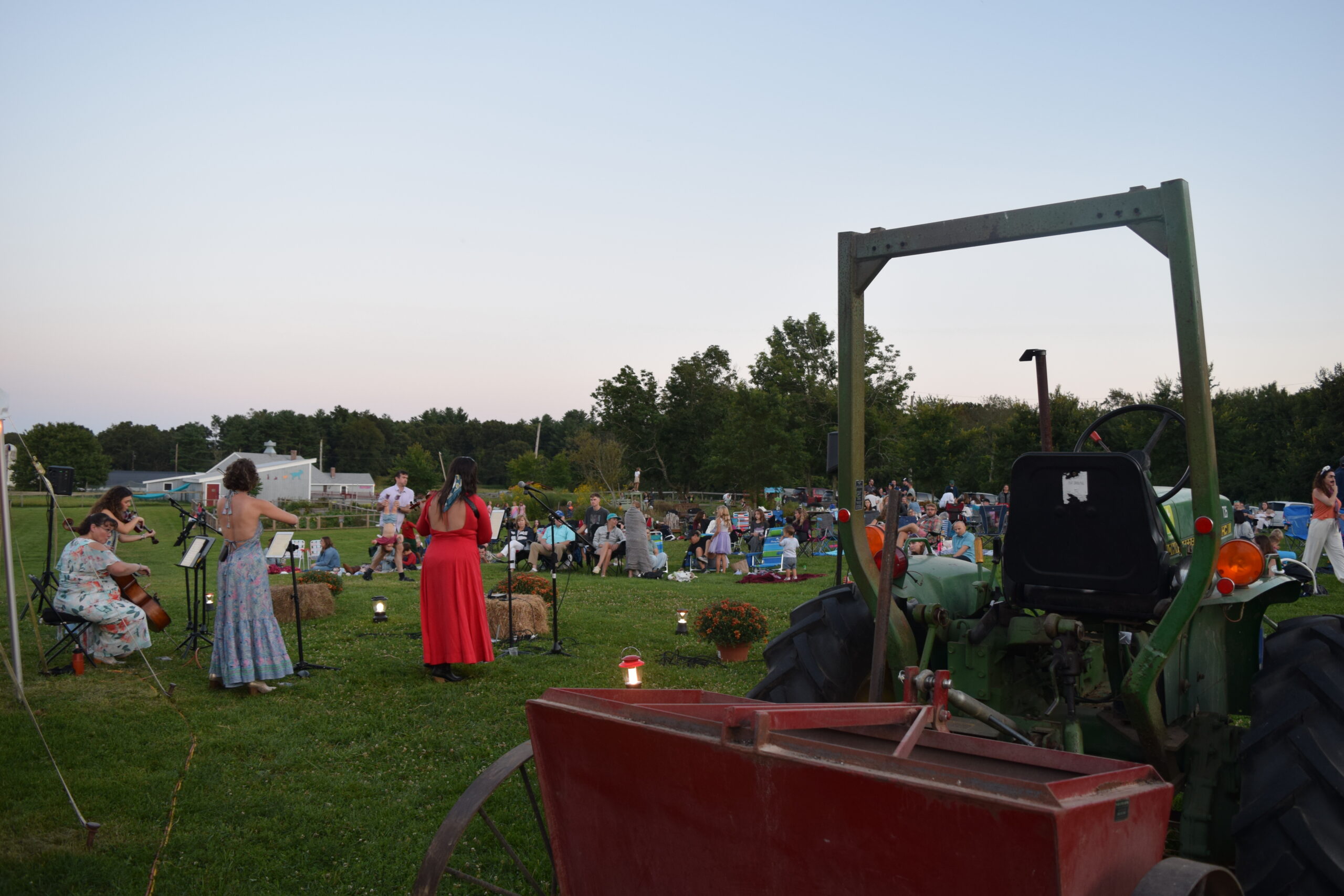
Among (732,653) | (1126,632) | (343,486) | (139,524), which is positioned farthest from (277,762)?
(343,486)

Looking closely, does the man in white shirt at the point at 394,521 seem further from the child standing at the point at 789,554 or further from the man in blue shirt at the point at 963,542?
the man in blue shirt at the point at 963,542

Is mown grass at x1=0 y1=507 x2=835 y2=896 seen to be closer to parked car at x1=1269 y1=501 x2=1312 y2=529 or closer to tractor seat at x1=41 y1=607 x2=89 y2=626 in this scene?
tractor seat at x1=41 y1=607 x2=89 y2=626

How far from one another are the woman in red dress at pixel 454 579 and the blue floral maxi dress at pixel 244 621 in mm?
1136

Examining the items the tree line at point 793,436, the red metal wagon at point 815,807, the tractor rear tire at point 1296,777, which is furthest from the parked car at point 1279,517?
the red metal wagon at point 815,807

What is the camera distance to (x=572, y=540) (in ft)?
56.9

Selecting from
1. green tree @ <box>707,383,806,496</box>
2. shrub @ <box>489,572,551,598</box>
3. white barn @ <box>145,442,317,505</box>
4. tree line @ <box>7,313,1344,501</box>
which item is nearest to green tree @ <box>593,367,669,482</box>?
tree line @ <box>7,313,1344,501</box>

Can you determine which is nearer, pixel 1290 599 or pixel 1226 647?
pixel 1290 599

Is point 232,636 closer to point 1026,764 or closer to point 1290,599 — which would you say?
point 1026,764

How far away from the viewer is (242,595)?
21.9 feet

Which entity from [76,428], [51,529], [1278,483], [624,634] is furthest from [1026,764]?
[76,428]

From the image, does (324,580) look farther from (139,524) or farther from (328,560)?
(328,560)

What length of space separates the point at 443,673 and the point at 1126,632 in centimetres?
544

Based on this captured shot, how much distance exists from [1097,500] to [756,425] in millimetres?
41437

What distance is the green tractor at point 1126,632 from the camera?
2.42 metres
